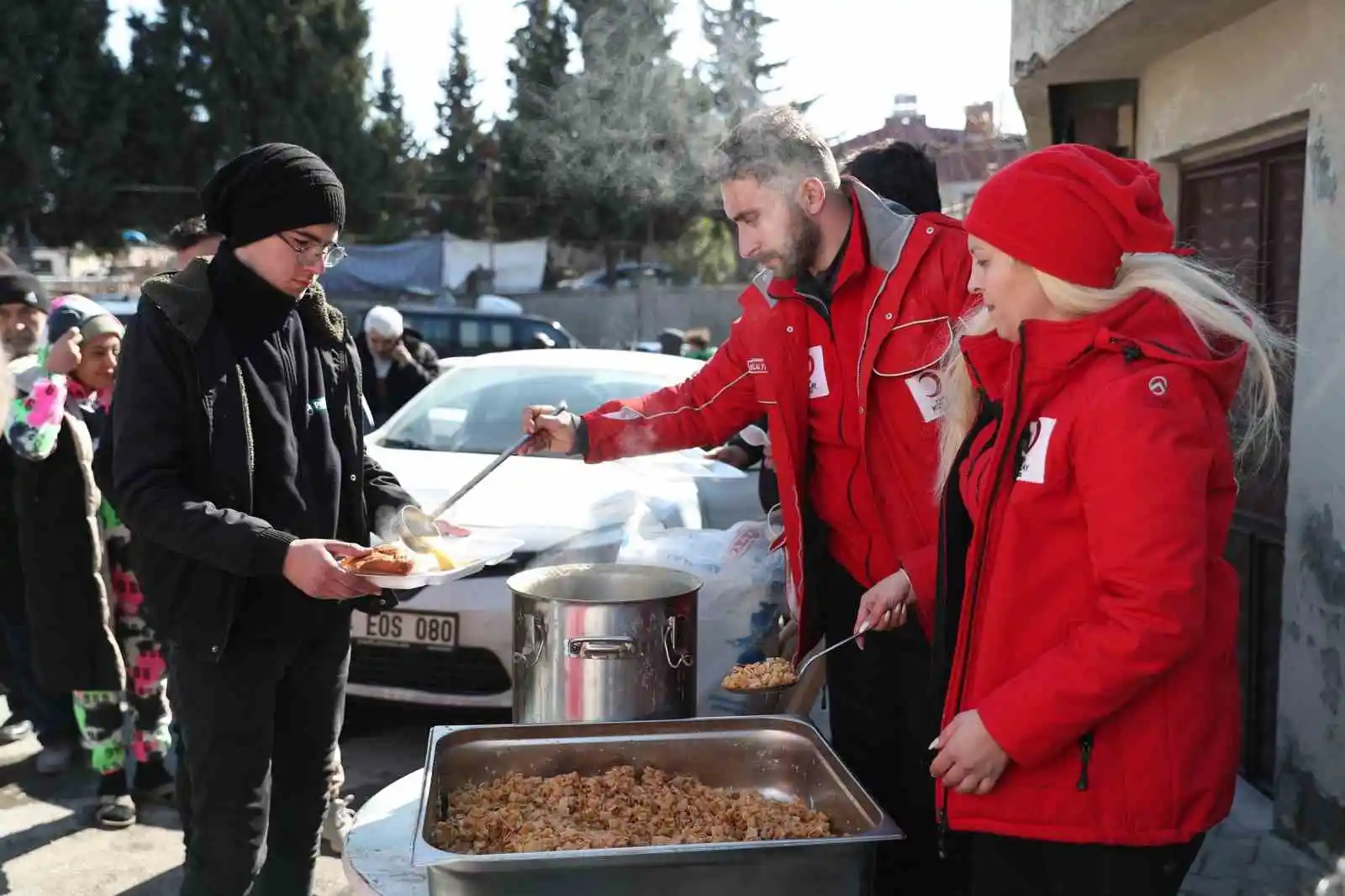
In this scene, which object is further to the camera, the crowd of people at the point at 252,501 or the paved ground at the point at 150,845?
the paved ground at the point at 150,845

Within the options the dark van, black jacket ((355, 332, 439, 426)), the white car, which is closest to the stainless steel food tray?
the white car

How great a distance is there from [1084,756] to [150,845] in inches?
144

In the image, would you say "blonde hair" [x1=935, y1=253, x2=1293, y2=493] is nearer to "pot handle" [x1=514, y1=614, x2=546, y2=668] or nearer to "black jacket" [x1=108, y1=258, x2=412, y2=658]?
"pot handle" [x1=514, y1=614, x2=546, y2=668]

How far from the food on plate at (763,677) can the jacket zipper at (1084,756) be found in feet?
3.29

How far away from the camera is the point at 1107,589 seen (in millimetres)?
1777

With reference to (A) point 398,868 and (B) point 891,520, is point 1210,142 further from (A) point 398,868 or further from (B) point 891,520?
(A) point 398,868

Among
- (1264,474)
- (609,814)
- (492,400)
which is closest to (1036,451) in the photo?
(609,814)

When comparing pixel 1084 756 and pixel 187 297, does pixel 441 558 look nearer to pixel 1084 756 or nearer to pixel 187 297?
pixel 187 297

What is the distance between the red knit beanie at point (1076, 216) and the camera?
6.05 feet

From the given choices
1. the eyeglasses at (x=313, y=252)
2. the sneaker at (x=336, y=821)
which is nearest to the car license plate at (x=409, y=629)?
the sneaker at (x=336, y=821)

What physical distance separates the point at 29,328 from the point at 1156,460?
486 centimetres

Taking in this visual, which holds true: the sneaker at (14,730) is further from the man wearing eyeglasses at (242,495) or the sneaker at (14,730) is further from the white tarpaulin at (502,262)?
the white tarpaulin at (502,262)

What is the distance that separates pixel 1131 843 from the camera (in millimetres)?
1853

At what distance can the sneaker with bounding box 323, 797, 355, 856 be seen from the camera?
3689mm
